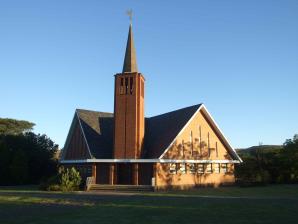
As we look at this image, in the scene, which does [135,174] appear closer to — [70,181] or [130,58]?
[70,181]

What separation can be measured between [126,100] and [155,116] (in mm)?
8829

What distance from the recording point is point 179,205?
20.2 meters

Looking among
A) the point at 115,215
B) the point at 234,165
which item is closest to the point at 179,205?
the point at 115,215

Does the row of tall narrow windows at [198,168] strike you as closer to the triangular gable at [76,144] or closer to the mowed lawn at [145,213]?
the triangular gable at [76,144]

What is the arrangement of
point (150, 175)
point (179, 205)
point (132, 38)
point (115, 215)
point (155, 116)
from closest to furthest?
point (115, 215) → point (179, 205) → point (150, 175) → point (132, 38) → point (155, 116)

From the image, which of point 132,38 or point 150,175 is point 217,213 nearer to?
point 150,175

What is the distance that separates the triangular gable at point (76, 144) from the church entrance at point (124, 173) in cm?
361

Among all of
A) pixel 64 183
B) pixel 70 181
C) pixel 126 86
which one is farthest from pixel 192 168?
pixel 64 183

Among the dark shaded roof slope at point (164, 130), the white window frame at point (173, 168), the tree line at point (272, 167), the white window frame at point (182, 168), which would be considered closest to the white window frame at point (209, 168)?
the white window frame at point (182, 168)

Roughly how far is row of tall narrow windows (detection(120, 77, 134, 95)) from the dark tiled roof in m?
5.53

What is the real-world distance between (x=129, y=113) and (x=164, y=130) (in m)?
4.51

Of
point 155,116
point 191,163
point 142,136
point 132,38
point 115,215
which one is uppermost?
point 132,38

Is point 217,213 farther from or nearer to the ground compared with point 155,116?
nearer to the ground

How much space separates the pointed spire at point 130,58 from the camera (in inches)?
1596
